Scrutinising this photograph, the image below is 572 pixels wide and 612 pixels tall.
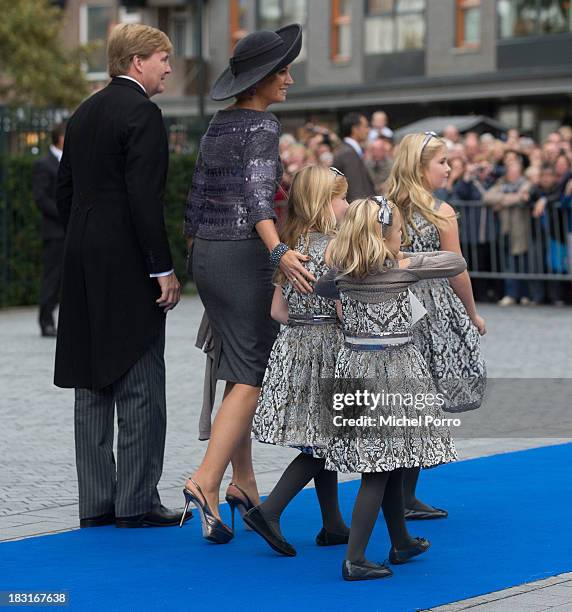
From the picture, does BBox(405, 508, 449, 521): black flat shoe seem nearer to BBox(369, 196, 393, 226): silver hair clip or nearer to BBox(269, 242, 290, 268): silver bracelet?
BBox(269, 242, 290, 268): silver bracelet

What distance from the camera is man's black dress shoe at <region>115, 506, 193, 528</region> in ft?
21.7

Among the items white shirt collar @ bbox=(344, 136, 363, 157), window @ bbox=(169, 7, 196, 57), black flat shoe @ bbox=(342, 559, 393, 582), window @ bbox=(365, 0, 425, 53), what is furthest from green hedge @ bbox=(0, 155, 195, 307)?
window @ bbox=(169, 7, 196, 57)

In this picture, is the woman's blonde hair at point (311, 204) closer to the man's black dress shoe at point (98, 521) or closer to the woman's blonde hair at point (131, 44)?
the woman's blonde hair at point (131, 44)

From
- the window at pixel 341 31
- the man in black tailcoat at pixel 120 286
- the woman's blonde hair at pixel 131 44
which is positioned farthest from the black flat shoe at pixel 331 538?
the window at pixel 341 31

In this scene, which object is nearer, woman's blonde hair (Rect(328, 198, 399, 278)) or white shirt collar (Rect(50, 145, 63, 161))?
woman's blonde hair (Rect(328, 198, 399, 278))

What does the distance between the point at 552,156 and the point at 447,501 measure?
1126cm

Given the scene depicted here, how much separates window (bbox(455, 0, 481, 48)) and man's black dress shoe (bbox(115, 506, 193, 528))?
91.6ft

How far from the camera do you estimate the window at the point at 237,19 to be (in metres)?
40.4

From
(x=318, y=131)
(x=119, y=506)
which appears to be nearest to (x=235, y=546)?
(x=119, y=506)

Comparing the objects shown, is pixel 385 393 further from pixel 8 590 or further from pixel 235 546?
pixel 8 590

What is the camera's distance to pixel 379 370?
5734 millimetres

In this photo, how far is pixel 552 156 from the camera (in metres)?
17.8

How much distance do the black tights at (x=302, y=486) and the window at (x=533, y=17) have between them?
1021 inches

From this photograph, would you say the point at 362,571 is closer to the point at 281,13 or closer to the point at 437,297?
the point at 437,297
